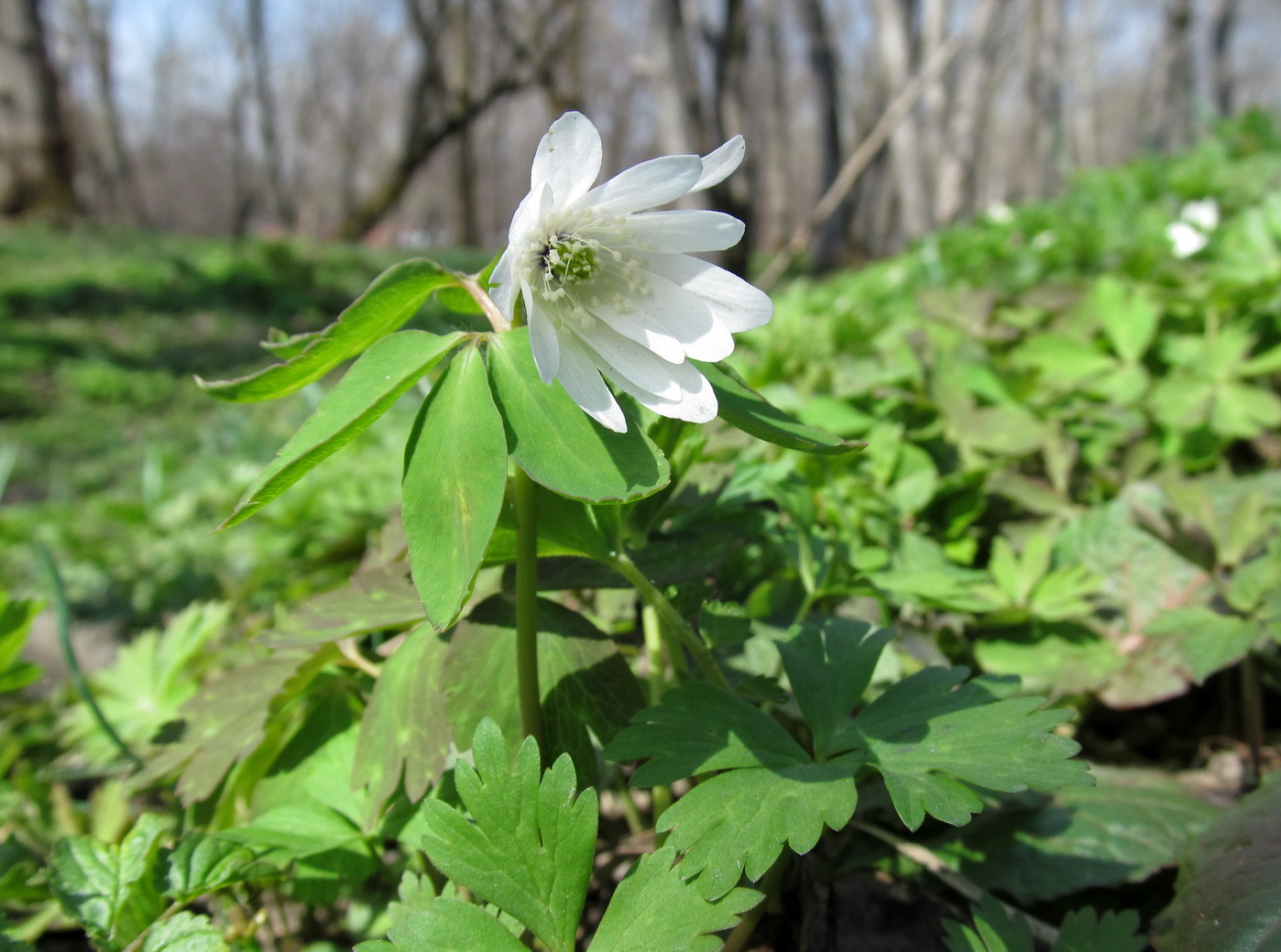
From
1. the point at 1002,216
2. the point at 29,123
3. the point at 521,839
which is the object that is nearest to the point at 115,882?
the point at 521,839

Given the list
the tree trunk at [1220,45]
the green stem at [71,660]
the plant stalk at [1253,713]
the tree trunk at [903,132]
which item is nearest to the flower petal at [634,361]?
the green stem at [71,660]

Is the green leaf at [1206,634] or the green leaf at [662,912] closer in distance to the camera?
the green leaf at [662,912]

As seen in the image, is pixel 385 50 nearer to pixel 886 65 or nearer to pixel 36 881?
pixel 886 65

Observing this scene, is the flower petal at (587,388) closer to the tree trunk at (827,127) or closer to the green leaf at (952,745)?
the green leaf at (952,745)

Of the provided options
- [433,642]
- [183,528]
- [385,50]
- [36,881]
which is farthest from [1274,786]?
[385,50]

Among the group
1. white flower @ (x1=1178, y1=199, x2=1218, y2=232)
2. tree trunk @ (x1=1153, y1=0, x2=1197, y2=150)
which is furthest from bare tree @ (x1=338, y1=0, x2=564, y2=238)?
white flower @ (x1=1178, y1=199, x2=1218, y2=232)

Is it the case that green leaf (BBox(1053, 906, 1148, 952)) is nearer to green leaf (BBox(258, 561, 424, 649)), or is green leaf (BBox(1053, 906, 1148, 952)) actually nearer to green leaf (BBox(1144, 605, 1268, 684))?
Result: green leaf (BBox(1144, 605, 1268, 684))

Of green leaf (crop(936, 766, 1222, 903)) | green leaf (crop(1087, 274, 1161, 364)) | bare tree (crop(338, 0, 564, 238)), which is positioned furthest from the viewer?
bare tree (crop(338, 0, 564, 238))
